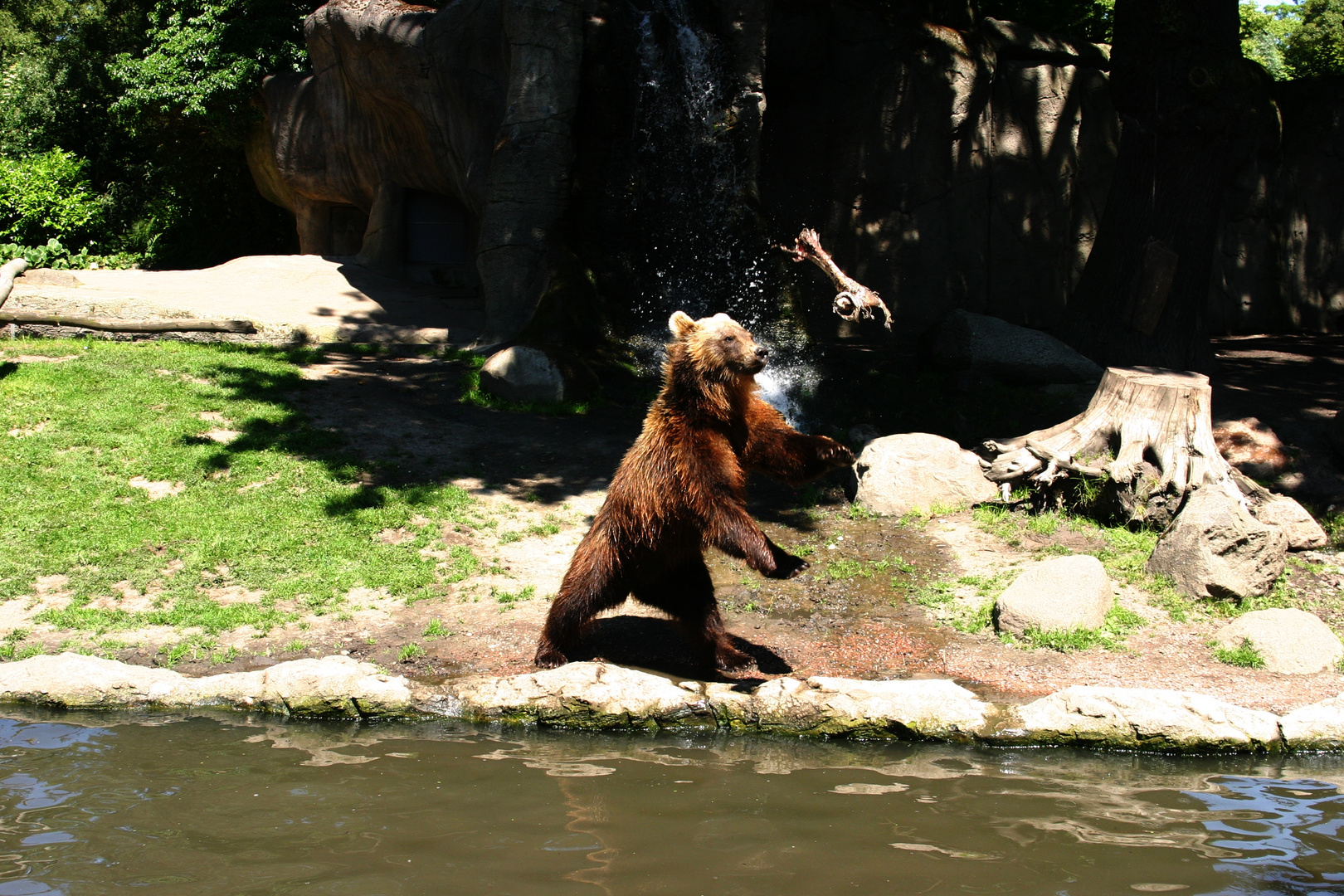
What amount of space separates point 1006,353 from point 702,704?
7921mm

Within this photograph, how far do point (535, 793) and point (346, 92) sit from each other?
16.8 metres

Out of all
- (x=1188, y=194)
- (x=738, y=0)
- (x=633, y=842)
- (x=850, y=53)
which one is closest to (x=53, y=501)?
(x=633, y=842)

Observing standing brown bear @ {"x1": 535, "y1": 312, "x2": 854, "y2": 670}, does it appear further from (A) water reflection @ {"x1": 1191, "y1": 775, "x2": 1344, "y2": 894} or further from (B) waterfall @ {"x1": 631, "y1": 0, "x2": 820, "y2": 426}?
(B) waterfall @ {"x1": 631, "y1": 0, "x2": 820, "y2": 426}

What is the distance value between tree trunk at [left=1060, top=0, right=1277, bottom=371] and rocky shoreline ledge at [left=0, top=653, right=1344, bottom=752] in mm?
7382

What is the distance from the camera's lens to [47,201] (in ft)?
67.1

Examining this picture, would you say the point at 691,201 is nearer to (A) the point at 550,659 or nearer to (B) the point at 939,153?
(B) the point at 939,153

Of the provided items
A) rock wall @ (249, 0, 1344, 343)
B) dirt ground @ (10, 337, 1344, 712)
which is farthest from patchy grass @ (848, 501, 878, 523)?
rock wall @ (249, 0, 1344, 343)

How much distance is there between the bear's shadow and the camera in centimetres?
590

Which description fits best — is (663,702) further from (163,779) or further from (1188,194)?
(1188,194)

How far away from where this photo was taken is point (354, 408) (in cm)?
1042

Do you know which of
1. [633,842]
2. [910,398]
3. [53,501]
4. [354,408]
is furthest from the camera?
[910,398]

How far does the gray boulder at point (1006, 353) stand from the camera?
11.5 meters

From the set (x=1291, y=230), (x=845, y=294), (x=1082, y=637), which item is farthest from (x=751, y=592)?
(x=1291, y=230)

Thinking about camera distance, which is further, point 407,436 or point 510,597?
point 407,436
